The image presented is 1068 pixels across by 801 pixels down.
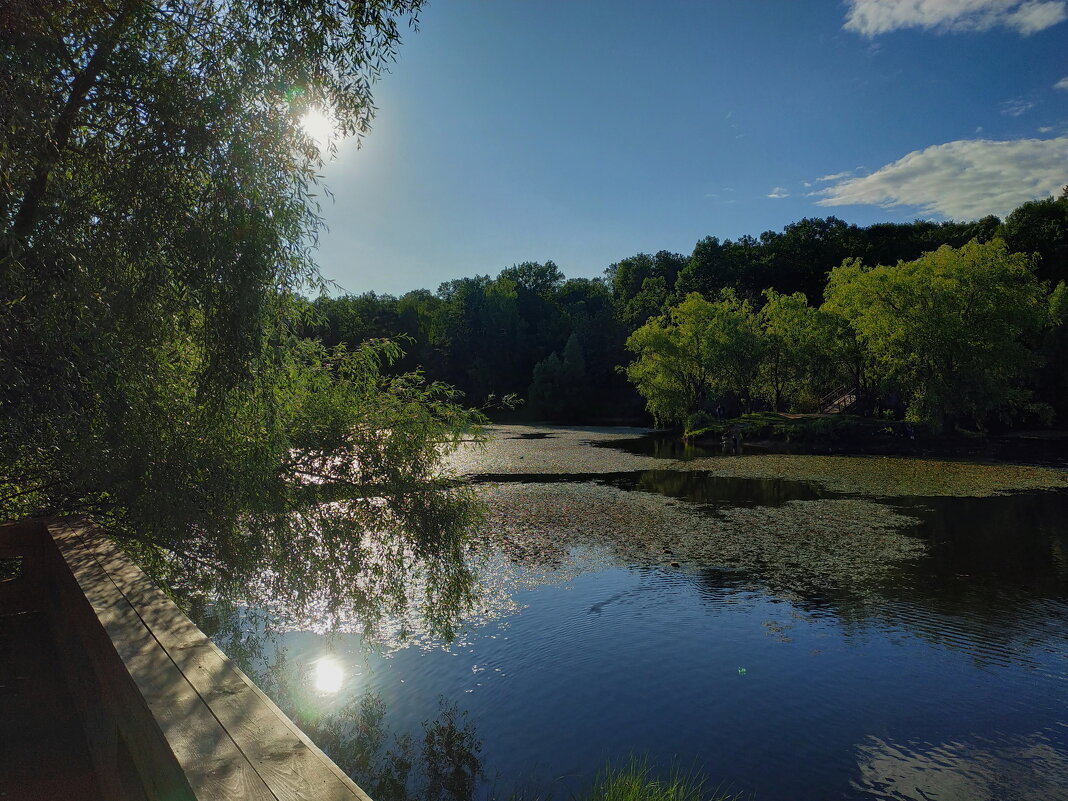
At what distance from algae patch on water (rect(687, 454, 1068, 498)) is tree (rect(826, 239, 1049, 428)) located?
21.2 ft

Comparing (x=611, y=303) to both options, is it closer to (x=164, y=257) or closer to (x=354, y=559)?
(x=354, y=559)

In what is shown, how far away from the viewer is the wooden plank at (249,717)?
64.7 inches

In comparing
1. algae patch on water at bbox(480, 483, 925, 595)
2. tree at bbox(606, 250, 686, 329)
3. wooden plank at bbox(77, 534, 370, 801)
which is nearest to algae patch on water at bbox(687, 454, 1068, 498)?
algae patch on water at bbox(480, 483, 925, 595)

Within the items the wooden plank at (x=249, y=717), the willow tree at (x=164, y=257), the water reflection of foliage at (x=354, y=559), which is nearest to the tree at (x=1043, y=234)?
the water reflection of foliage at (x=354, y=559)

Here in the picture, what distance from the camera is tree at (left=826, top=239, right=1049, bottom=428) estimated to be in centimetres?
3462

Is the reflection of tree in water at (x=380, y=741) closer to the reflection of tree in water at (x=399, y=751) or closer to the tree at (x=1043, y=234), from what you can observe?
the reflection of tree in water at (x=399, y=751)

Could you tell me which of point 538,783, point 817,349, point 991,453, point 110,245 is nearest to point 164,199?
point 110,245

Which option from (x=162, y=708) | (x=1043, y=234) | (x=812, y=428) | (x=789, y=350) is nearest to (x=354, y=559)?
Result: (x=162, y=708)

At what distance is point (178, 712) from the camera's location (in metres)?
1.94

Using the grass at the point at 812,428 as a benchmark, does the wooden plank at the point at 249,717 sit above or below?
above

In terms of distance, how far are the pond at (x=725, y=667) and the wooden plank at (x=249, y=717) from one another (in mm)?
5016

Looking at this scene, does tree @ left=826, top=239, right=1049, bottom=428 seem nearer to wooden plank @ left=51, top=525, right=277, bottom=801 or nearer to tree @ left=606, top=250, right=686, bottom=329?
wooden plank @ left=51, top=525, right=277, bottom=801

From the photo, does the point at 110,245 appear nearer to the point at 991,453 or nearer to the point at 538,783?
the point at 538,783

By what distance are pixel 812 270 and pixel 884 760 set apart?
7119cm
